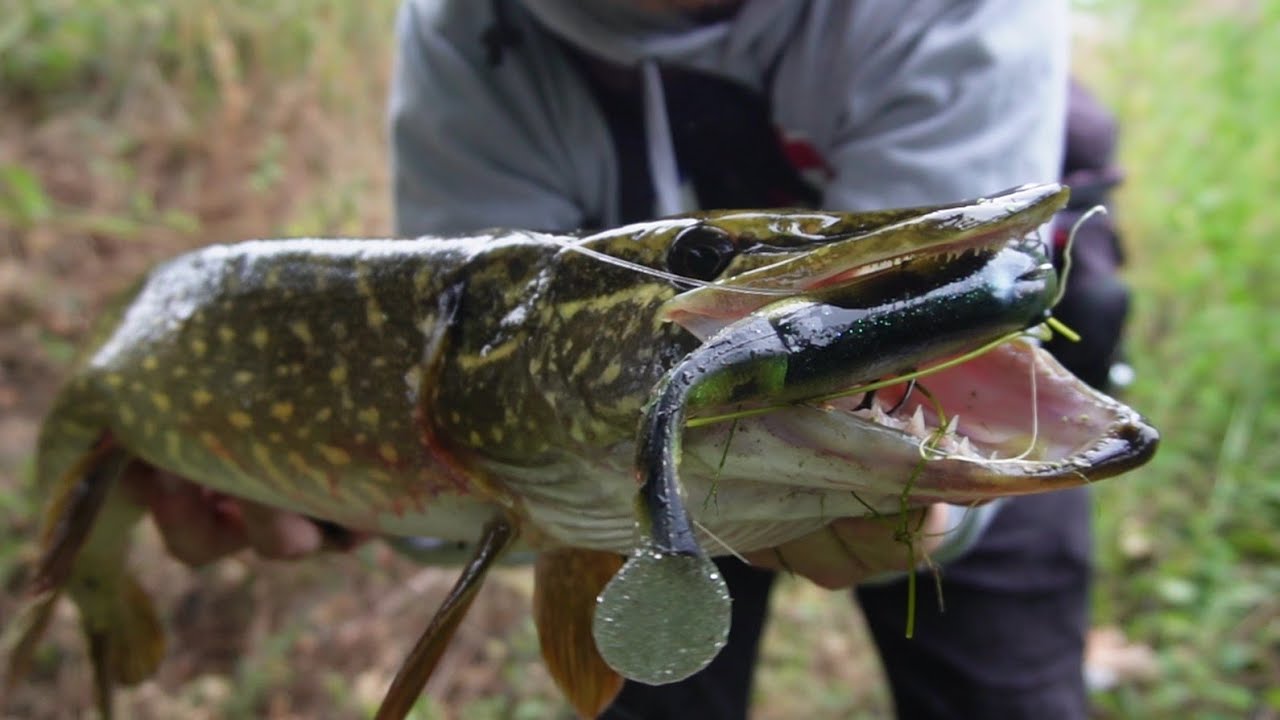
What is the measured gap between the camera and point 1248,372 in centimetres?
265

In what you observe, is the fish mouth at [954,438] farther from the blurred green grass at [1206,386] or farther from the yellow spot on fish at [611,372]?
the blurred green grass at [1206,386]

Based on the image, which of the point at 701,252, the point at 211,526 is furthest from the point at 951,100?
the point at 211,526

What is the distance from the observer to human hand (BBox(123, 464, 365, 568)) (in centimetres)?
148

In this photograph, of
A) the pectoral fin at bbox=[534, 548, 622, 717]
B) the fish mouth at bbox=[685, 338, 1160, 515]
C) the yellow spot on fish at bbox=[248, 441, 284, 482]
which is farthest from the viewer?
the yellow spot on fish at bbox=[248, 441, 284, 482]

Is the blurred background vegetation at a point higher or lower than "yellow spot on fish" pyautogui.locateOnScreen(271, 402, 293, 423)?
lower

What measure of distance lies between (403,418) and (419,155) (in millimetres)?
878

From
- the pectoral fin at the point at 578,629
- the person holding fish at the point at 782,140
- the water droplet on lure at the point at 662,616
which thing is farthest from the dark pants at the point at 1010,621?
the water droplet on lure at the point at 662,616

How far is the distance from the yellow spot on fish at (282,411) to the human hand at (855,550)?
62 centimetres

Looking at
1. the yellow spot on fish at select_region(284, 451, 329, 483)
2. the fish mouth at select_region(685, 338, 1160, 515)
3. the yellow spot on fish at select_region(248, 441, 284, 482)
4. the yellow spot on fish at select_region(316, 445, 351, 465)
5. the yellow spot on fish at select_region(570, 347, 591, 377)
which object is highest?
the fish mouth at select_region(685, 338, 1160, 515)

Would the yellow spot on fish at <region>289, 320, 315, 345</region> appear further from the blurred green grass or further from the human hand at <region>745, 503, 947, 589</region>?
the blurred green grass

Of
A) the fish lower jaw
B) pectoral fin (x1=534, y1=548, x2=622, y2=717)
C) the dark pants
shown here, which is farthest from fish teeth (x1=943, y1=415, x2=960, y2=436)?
the dark pants

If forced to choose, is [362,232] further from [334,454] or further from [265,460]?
[334,454]

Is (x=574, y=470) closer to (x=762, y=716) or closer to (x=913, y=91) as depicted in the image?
(x=913, y=91)

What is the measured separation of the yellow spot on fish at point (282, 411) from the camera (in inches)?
45.5
